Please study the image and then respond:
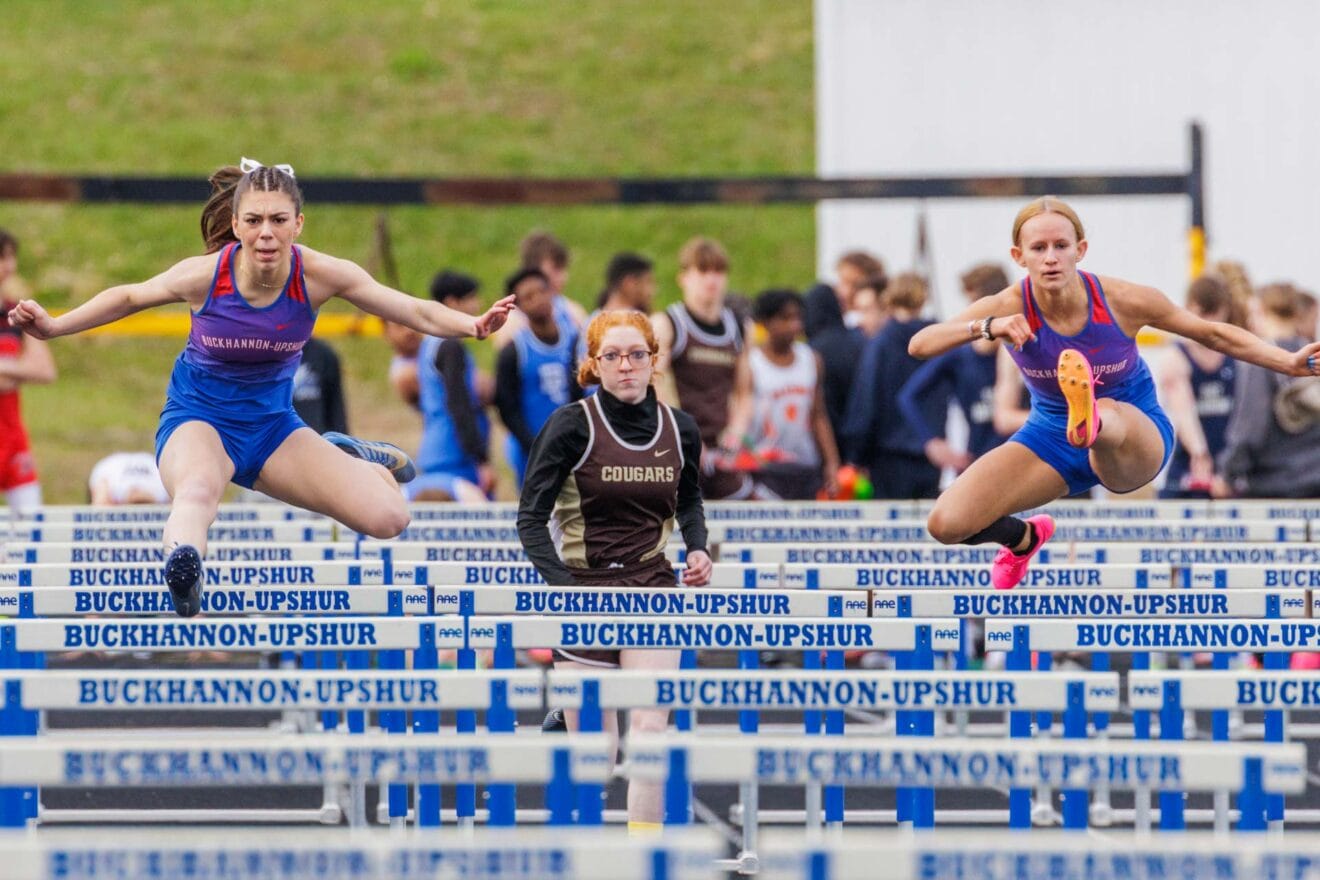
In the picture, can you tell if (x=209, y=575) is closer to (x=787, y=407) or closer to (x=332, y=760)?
(x=332, y=760)

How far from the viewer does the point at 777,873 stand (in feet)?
10.3

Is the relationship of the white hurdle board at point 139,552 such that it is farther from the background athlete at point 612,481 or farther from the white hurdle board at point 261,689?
the white hurdle board at point 261,689

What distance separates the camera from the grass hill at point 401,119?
25.4 metres

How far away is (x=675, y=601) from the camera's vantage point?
5953 mm

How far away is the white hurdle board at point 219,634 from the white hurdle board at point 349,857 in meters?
1.88

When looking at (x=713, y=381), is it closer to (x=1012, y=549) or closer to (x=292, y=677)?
(x=1012, y=549)

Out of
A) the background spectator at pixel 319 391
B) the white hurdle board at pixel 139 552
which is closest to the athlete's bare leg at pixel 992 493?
the white hurdle board at pixel 139 552

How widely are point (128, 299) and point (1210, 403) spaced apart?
6389 millimetres

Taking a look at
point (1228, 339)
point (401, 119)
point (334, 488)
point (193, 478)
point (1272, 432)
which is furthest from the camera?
point (401, 119)

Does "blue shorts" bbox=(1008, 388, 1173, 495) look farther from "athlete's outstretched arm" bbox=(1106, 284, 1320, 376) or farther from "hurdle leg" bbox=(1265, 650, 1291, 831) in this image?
"hurdle leg" bbox=(1265, 650, 1291, 831)

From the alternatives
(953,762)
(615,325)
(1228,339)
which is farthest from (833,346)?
(953,762)

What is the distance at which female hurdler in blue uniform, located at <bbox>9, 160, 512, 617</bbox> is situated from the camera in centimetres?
646

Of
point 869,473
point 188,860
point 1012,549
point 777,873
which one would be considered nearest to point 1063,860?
point 777,873

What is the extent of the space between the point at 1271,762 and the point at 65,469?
16.2 meters
